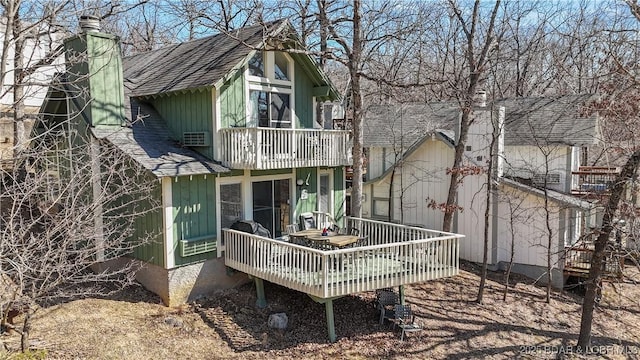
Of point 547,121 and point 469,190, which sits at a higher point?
point 547,121

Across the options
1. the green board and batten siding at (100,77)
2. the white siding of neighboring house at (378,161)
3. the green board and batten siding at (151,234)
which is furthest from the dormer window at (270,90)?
the white siding of neighboring house at (378,161)

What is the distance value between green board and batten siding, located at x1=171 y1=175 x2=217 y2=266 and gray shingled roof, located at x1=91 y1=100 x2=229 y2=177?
1.02 ft

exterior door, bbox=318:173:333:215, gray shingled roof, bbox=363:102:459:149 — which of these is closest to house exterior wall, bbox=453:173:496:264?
gray shingled roof, bbox=363:102:459:149

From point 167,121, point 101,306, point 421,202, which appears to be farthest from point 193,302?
point 421,202

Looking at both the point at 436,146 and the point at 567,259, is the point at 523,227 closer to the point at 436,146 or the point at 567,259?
the point at 567,259

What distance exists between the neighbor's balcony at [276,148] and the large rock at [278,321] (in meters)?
3.35

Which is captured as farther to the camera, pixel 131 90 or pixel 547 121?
pixel 547 121

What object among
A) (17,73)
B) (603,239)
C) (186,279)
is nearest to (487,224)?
(603,239)

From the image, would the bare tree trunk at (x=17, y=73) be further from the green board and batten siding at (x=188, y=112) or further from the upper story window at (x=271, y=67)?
the upper story window at (x=271, y=67)

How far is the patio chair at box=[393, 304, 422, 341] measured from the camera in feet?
31.6

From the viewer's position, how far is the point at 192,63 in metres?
12.4

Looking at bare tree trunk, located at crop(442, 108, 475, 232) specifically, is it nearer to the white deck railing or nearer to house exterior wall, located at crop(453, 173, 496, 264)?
house exterior wall, located at crop(453, 173, 496, 264)

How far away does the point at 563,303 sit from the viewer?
40.5 ft

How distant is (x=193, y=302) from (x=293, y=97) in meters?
6.00
